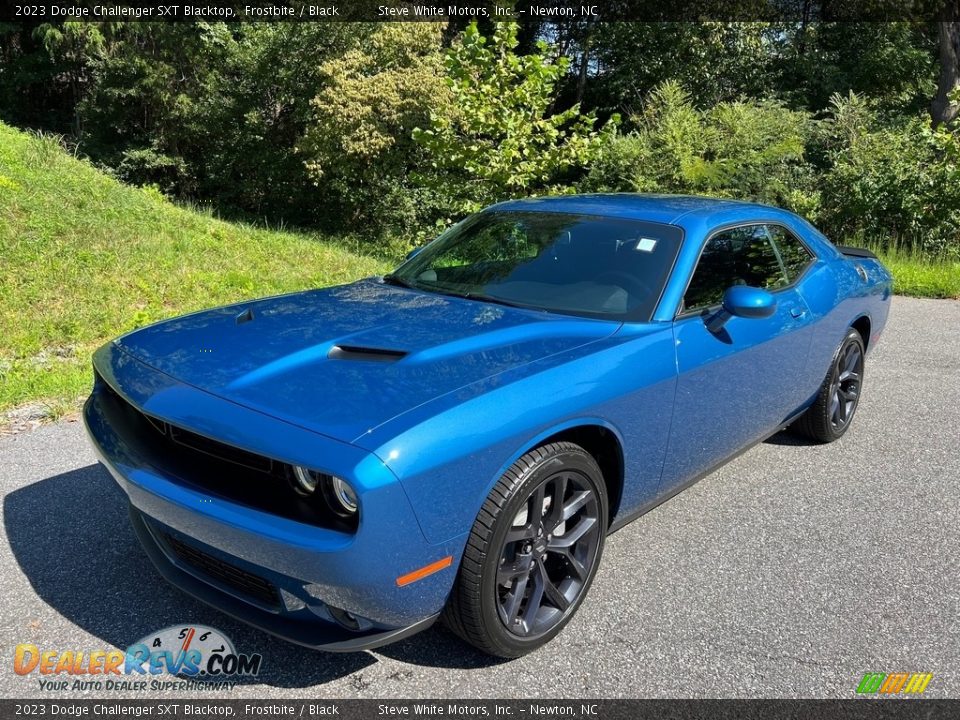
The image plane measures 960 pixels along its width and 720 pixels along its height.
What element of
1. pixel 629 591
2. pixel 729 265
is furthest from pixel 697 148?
pixel 629 591

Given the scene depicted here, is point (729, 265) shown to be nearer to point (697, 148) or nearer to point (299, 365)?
point (299, 365)

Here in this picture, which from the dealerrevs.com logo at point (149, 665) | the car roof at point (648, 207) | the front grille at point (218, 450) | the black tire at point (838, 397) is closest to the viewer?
the front grille at point (218, 450)

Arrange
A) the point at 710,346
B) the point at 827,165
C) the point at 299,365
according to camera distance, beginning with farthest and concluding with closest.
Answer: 1. the point at 827,165
2. the point at 710,346
3. the point at 299,365

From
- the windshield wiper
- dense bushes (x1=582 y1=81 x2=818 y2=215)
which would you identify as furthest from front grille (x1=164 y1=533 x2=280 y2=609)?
dense bushes (x1=582 y1=81 x2=818 y2=215)

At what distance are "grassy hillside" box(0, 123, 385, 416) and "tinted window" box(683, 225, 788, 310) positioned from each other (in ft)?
13.0

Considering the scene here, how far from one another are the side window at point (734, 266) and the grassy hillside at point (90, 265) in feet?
12.9

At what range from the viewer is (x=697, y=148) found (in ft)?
45.1

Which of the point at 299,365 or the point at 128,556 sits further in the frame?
the point at 128,556

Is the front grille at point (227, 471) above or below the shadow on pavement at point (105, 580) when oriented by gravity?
above

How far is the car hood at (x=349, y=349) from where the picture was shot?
2.30m

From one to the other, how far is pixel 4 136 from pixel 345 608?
36.5 feet

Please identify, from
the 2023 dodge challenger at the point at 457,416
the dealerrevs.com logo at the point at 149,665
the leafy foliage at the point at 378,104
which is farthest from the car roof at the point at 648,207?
the leafy foliage at the point at 378,104

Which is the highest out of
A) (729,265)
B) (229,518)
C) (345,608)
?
(729,265)

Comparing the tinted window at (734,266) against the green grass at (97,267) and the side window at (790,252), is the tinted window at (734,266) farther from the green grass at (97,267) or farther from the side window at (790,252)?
the green grass at (97,267)
